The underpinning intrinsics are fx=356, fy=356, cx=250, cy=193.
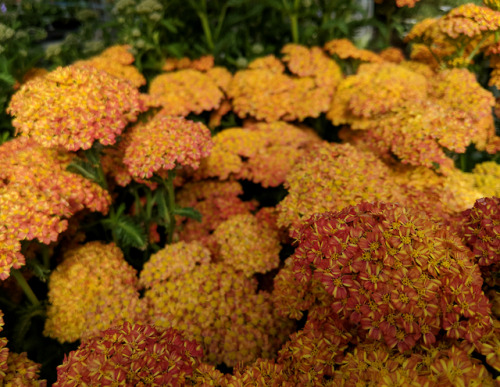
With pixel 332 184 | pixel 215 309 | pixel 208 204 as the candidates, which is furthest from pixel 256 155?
pixel 215 309

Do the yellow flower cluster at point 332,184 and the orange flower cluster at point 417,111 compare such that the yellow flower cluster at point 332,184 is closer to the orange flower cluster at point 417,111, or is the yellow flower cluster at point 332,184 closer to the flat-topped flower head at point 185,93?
the orange flower cluster at point 417,111

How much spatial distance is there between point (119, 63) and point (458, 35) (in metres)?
2.45

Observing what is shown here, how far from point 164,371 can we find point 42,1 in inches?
143

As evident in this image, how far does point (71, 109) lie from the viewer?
1.70 metres

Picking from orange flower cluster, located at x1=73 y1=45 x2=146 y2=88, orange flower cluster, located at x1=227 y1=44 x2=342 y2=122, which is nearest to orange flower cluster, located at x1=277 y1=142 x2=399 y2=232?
orange flower cluster, located at x1=227 y1=44 x2=342 y2=122

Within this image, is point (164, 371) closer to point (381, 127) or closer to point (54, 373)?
point (54, 373)

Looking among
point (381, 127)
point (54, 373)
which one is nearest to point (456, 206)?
point (381, 127)

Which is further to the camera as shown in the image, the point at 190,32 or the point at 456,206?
the point at 190,32

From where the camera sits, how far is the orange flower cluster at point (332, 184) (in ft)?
6.00

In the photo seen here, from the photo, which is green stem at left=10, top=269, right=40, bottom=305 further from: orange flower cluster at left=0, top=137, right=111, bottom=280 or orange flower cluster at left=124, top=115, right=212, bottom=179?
orange flower cluster at left=124, top=115, right=212, bottom=179

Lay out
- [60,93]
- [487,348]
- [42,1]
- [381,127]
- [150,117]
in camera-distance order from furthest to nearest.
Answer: [42,1] → [150,117] → [381,127] → [60,93] → [487,348]

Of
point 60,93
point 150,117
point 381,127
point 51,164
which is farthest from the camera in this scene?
point 150,117

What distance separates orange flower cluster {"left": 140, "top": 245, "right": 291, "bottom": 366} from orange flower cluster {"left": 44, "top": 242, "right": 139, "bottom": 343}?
121 mm

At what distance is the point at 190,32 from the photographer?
11.4ft
